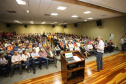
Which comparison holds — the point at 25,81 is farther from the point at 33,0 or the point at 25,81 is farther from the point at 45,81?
the point at 33,0

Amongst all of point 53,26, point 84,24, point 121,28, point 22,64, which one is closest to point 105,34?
point 121,28

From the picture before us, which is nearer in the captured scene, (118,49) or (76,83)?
(76,83)

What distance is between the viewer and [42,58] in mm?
3748

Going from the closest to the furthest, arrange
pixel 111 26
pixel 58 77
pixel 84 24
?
pixel 58 77 < pixel 111 26 < pixel 84 24

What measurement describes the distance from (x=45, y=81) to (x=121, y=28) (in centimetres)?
824

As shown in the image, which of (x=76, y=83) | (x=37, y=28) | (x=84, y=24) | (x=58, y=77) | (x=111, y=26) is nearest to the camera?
(x=76, y=83)

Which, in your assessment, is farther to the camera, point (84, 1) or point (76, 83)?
point (84, 1)

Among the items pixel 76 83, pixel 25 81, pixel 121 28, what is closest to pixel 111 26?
pixel 121 28

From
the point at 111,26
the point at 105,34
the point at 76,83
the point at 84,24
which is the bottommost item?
the point at 76,83

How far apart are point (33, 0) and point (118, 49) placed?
340 inches

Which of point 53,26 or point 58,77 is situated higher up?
point 53,26

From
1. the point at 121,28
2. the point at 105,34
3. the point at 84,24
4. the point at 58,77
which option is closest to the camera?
the point at 58,77

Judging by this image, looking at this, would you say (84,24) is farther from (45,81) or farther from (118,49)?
(45,81)

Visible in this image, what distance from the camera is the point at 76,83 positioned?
102 inches
